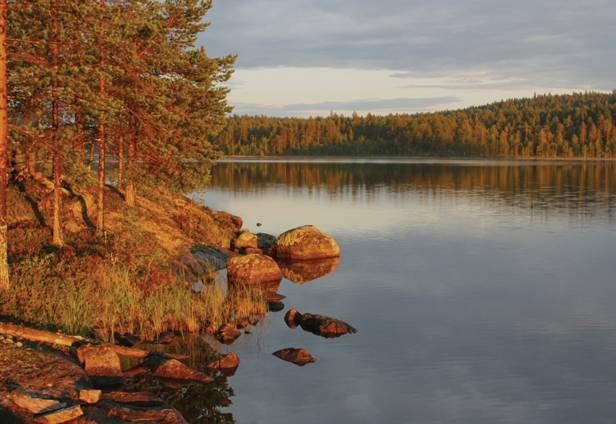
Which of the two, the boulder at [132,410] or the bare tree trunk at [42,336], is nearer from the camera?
the boulder at [132,410]

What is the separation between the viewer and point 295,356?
549 inches

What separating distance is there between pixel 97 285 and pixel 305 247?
513 inches

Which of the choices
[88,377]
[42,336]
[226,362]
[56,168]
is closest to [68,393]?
[88,377]

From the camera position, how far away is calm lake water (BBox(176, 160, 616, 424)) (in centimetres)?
1160

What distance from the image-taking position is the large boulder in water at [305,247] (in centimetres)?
2711

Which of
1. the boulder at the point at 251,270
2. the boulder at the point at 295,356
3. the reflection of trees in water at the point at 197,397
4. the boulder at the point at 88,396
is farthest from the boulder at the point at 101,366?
the boulder at the point at 251,270

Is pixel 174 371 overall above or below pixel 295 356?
above

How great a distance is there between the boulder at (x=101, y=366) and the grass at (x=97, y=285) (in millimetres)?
1979

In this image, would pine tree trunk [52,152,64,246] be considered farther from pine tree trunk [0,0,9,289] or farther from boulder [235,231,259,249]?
boulder [235,231,259,249]

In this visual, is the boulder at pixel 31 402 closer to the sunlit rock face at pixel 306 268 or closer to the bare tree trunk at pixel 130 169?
the sunlit rock face at pixel 306 268

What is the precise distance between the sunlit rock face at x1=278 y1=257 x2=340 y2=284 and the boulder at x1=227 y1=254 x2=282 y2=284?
1.06 metres

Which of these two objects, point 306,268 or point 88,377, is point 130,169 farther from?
point 88,377

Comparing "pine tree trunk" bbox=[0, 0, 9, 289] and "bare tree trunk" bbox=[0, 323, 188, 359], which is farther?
"pine tree trunk" bbox=[0, 0, 9, 289]

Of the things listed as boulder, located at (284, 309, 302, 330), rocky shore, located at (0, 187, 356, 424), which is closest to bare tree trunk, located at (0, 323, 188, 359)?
rocky shore, located at (0, 187, 356, 424)
